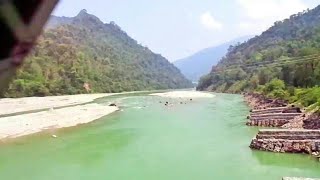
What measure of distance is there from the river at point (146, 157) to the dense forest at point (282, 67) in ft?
47.0

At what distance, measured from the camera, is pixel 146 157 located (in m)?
24.5

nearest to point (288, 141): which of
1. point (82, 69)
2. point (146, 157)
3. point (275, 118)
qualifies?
point (146, 157)

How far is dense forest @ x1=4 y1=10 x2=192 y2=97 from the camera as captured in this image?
305 feet

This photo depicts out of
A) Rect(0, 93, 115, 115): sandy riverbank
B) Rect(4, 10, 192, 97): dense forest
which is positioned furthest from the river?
Rect(4, 10, 192, 97): dense forest

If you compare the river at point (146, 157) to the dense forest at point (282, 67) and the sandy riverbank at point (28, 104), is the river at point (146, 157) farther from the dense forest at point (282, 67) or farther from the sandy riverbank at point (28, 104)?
the sandy riverbank at point (28, 104)

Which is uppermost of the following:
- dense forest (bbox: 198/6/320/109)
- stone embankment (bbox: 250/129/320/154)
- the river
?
dense forest (bbox: 198/6/320/109)

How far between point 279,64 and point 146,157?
62.9 m

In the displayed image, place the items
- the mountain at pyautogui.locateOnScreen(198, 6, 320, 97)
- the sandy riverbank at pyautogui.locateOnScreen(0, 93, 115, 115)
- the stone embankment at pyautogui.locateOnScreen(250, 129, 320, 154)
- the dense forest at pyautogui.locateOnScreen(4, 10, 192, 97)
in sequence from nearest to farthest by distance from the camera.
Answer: the stone embankment at pyautogui.locateOnScreen(250, 129, 320, 154) < the sandy riverbank at pyautogui.locateOnScreen(0, 93, 115, 115) < the mountain at pyautogui.locateOnScreen(198, 6, 320, 97) < the dense forest at pyautogui.locateOnScreen(4, 10, 192, 97)

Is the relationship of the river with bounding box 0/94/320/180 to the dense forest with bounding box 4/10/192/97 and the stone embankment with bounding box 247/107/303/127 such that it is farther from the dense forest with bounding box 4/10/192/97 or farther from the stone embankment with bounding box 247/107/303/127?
the dense forest with bounding box 4/10/192/97

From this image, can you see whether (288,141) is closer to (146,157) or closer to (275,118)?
(146,157)

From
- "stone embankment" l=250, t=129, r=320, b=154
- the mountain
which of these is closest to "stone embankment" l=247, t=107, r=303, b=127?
"stone embankment" l=250, t=129, r=320, b=154

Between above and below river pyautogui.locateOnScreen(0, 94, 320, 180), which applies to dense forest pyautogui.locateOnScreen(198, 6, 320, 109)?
above

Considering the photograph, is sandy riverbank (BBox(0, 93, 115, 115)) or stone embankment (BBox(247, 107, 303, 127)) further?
sandy riverbank (BBox(0, 93, 115, 115))

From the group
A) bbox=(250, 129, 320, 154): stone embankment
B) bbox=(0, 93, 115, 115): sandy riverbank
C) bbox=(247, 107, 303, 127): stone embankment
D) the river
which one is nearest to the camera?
the river
